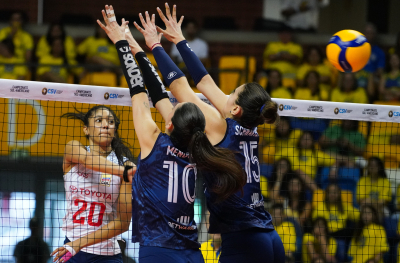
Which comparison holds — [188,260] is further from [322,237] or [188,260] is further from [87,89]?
[322,237]

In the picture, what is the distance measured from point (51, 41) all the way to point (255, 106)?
8.62 m

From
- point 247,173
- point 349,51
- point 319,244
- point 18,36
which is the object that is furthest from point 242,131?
point 18,36

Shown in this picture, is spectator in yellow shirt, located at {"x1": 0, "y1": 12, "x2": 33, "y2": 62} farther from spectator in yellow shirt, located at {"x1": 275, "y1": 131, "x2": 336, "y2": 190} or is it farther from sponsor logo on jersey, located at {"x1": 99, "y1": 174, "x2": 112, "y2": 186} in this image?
sponsor logo on jersey, located at {"x1": 99, "y1": 174, "x2": 112, "y2": 186}

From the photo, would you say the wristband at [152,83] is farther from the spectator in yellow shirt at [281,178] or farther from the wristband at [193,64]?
the spectator in yellow shirt at [281,178]

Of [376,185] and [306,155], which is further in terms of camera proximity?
[306,155]

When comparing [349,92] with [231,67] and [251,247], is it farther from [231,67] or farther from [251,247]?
[251,247]

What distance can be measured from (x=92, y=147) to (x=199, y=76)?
1.53 meters

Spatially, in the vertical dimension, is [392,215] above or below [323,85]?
below

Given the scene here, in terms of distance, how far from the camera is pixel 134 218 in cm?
354

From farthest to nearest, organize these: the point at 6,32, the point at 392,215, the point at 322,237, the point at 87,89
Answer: the point at 6,32 → the point at 392,215 → the point at 322,237 → the point at 87,89

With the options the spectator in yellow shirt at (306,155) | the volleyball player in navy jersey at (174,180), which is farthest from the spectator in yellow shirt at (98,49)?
the volleyball player in navy jersey at (174,180)

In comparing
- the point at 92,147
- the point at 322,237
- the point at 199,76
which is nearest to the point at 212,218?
the point at 199,76

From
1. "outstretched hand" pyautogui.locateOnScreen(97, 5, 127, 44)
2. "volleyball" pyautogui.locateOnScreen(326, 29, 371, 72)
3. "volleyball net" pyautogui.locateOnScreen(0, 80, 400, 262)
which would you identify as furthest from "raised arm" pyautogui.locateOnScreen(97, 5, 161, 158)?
"volleyball" pyautogui.locateOnScreen(326, 29, 371, 72)

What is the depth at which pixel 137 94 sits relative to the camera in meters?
3.77
